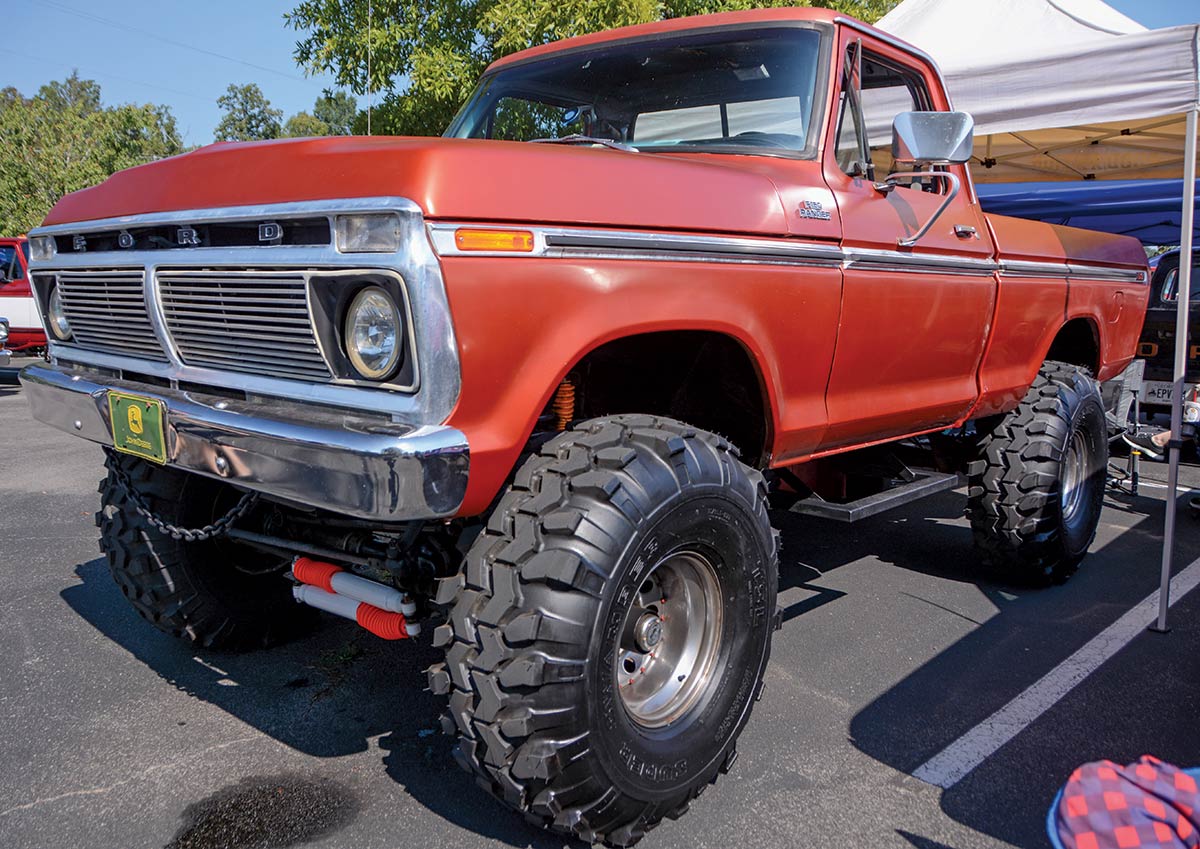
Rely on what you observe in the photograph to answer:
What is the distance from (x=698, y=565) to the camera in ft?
8.84

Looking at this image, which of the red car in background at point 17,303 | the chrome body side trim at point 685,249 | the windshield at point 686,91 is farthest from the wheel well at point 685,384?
the red car in background at point 17,303

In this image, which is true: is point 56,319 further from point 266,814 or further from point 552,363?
point 552,363

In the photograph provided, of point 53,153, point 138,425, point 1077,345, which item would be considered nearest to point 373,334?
point 138,425

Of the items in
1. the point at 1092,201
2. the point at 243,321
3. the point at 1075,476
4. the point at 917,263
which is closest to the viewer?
the point at 243,321

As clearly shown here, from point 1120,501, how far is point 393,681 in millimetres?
5431

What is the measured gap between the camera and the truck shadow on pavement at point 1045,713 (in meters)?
2.78

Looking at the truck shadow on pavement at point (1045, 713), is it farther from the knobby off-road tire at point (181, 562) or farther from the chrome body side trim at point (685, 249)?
the knobby off-road tire at point (181, 562)

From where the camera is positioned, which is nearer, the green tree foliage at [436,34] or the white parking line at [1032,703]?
the white parking line at [1032,703]

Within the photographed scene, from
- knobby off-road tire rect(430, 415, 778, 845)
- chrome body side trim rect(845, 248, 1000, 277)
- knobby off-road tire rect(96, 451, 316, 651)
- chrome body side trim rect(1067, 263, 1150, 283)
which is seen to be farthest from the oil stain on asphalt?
chrome body side trim rect(1067, 263, 1150, 283)

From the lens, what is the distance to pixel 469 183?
82.7 inches

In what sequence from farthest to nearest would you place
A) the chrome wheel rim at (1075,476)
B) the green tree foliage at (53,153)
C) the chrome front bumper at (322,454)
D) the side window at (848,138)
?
the green tree foliage at (53,153), the chrome wheel rim at (1075,476), the side window at (848,138), the chrome front bumper at (322,454)

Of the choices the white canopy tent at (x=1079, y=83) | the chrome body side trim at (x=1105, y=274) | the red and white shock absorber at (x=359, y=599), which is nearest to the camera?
the red and white shock absorber at (x=359, y=599)

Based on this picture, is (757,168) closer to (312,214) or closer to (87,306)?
(312,214)

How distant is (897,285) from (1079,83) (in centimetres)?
194
